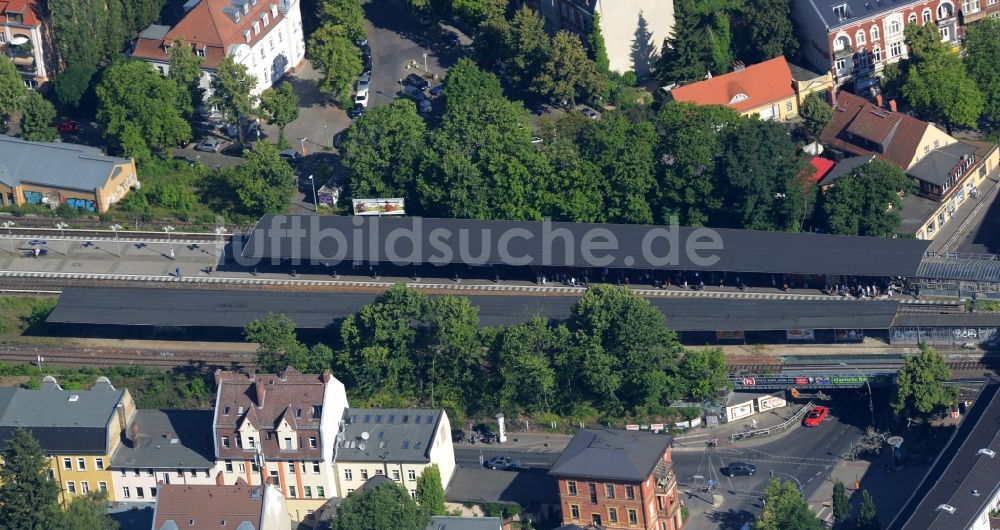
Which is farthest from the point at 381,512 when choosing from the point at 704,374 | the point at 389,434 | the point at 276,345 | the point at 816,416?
the point at 816,416

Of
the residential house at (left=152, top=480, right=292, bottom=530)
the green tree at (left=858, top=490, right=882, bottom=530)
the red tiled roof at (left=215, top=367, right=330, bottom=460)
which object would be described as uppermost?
the red tiled roof at (left=215, top=367, right=330, bottom=460)

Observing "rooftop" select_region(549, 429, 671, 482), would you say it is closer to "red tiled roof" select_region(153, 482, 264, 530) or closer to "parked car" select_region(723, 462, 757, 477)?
"parked car" select_region(723, 462, 757, 477)

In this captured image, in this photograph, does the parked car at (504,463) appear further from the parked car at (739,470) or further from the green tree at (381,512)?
the parked car at (739,470)

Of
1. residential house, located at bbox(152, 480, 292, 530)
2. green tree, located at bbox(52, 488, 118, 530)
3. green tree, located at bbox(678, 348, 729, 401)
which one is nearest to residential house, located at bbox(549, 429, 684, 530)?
green tree, located at bbox(678, 348, 729, 401)

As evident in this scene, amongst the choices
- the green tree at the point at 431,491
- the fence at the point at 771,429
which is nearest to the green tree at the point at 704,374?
the fence at the point at 771,429

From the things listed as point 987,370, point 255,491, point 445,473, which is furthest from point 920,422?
point 255,491
